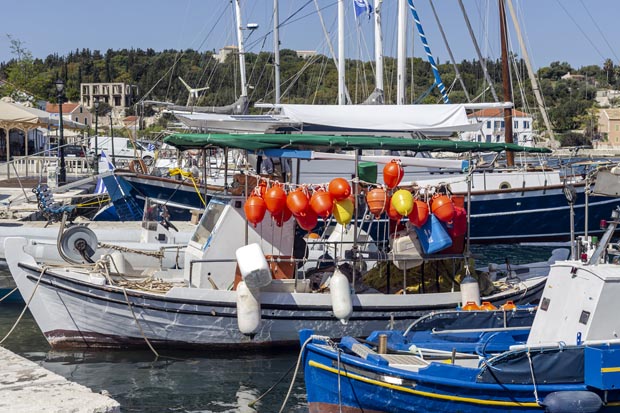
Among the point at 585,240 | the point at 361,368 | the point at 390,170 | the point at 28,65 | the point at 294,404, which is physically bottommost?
the point at 294,404

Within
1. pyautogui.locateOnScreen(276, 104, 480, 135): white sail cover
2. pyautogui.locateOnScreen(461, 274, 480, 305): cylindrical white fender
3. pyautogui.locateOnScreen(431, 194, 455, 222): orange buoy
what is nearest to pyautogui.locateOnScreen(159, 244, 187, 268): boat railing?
pyautogui.locateOnScreen(276, 104, 480, 135): white sail cover

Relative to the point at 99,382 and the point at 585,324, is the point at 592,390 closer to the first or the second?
the point at 585,324

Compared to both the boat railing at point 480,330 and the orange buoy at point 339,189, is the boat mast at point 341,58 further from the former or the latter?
the boat railing at point 480,330

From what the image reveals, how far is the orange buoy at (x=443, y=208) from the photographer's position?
1462 centimetres

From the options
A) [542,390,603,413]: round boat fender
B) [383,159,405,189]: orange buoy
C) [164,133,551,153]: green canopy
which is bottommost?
[542,390,603,413]: round boat fender

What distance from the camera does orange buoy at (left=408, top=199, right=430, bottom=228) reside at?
14.6m

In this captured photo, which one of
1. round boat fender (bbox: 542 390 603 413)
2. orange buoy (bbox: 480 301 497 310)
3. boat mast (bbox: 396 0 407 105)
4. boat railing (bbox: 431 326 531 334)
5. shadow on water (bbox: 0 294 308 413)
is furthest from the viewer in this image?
boat mast (bbox: 396 0 407 105)

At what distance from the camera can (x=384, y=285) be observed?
15.7m

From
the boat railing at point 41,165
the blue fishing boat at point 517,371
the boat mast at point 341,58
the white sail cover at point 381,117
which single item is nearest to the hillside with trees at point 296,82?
the boat railing at point 41,165

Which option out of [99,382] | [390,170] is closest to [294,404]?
[99,382]

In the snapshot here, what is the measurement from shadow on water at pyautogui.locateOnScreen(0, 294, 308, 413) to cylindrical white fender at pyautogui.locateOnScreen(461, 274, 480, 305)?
2.96m

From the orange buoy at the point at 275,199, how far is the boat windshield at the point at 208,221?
164 cm

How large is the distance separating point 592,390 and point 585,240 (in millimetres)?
2494

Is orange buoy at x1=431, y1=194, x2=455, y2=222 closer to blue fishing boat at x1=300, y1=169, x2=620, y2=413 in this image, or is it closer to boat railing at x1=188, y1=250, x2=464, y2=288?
boat railing at x1=188, y1=250, x2=464, y2=288
